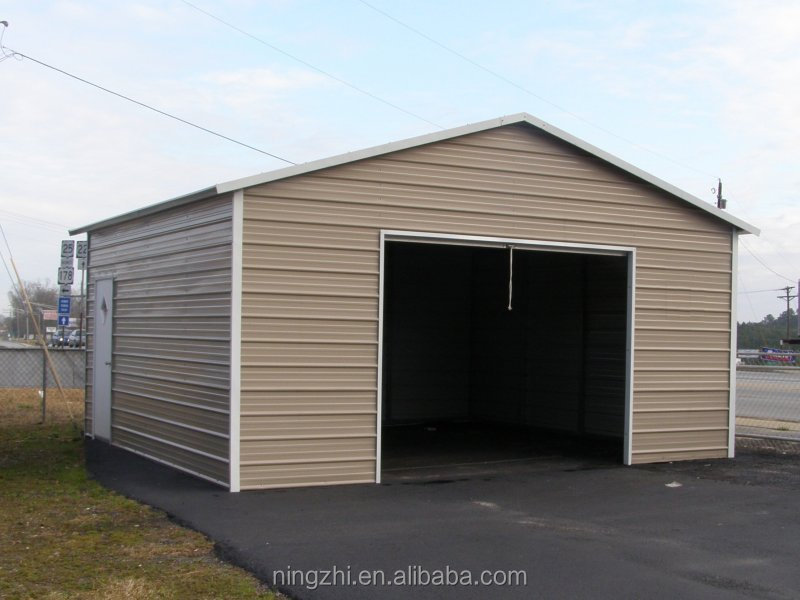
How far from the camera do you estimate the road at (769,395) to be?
1664 cm

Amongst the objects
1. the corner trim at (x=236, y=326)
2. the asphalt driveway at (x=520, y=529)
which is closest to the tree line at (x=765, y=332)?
the asphalt driveway at (x=520, y=529)

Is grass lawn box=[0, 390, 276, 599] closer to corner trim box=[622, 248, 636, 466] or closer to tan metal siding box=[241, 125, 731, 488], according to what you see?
tan metal siding box=[241, 125, 731, 488]

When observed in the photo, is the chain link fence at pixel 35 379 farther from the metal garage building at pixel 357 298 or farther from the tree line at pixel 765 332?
the tree line at pixel 765 332

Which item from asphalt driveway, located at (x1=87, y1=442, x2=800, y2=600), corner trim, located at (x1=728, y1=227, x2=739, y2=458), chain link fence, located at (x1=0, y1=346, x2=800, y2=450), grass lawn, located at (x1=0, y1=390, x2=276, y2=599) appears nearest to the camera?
grass lawn, located at (x1=0, y1=390, x2=276, y2=599)

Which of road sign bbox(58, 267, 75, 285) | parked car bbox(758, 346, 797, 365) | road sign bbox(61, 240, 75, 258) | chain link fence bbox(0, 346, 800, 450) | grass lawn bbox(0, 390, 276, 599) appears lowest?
grass lawn bbox(0, 390, 276, 599)

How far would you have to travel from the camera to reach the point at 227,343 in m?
9.45

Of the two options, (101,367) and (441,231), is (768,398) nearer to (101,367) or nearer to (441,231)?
(441,231)

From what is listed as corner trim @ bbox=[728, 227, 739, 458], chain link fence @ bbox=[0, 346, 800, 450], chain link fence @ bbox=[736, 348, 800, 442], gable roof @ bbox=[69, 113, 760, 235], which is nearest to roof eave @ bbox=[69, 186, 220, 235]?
gable roof @ bbox=[69, 113, 760, 235]

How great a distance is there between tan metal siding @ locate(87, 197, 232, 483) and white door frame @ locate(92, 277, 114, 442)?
6.3 inches

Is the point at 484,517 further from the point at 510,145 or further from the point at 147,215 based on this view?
the point at 147,215

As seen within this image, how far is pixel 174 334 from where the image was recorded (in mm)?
10859

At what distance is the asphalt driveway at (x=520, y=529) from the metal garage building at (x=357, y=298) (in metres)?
0.70

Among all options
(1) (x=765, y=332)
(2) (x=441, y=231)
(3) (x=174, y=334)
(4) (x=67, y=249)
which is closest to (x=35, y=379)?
(4) (x=67, y=249)

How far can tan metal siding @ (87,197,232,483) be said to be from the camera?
9.65 metres
